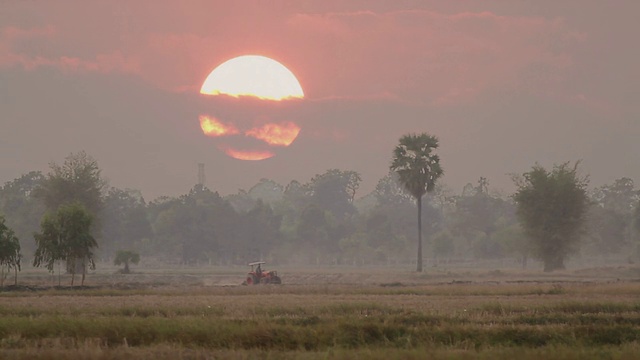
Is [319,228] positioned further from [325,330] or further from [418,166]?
[325,330]

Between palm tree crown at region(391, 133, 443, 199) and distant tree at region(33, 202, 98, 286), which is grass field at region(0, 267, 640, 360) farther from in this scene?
palm tree crown at region(391, 133, 443, 199)

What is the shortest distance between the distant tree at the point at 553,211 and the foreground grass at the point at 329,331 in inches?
2600

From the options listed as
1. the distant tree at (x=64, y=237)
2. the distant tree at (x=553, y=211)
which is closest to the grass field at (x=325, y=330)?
the distant tree at (x=64, y=237)

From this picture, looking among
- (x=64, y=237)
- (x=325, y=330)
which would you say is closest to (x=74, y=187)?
(x=64, y=237)

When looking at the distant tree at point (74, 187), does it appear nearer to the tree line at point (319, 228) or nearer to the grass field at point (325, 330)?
the tree line at point (319, 228)

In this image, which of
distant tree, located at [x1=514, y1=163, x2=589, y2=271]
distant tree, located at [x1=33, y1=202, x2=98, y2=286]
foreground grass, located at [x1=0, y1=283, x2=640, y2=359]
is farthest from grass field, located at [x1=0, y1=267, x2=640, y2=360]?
distant tree, located at [x1=514, y1=163, x2=589, y2=271]

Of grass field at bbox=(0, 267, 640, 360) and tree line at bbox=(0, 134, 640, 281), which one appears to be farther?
tree line at bbox=(0, 134, 640, 281)

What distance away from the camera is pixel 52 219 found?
2781 inches

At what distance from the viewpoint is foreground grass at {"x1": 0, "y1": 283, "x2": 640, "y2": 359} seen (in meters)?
24.9

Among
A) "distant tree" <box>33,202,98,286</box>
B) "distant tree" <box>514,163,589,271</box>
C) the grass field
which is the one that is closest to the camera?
the grass field

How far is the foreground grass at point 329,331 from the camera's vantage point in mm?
24859

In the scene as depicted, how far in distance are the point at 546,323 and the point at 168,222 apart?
140 m

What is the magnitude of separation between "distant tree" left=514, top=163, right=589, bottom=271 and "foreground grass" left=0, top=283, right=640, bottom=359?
6604 cm

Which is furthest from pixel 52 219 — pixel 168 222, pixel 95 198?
pixel 168 222
